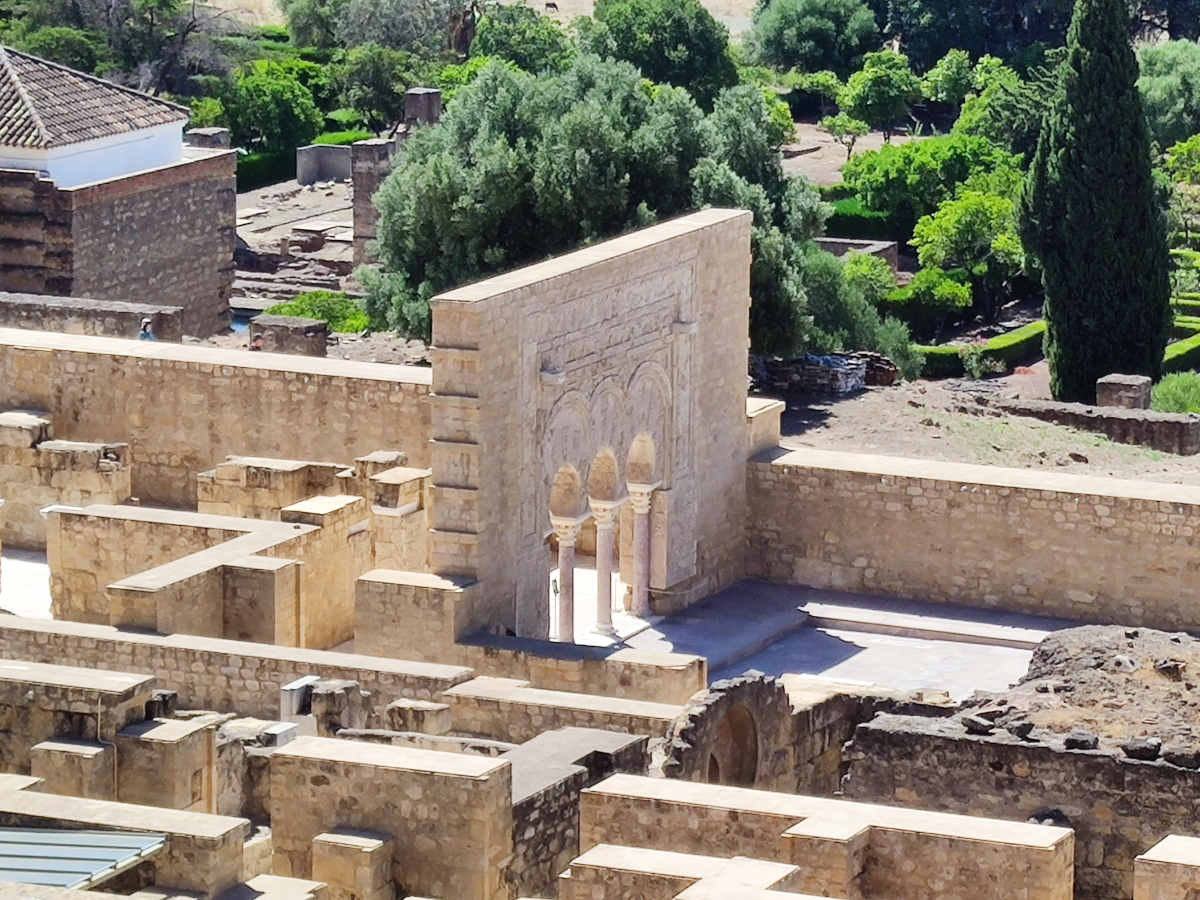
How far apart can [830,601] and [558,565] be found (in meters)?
2.60

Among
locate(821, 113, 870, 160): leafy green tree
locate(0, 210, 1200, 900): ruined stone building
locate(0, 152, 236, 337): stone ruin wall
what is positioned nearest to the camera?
locate(0, 210, 1200, 900): ruined stone building

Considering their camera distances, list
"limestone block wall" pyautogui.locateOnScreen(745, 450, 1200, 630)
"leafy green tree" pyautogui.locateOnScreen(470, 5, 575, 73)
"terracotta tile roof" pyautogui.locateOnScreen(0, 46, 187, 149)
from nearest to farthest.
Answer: "limestone block wall" pyautogui.locateOnScreen(745, 450, 1200, 630), "terracotta tile roof" pyautogui.locateOnScreen(0, 46, 187, 149), "leafy green tree" pyautogui.locateOnScreen(470, 5, 575, 73)

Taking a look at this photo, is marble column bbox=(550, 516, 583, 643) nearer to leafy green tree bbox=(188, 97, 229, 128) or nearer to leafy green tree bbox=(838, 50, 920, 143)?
leafy green tree bbox=(188, 97, 229, 128)

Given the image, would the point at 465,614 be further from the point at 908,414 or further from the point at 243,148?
the point at 243,148

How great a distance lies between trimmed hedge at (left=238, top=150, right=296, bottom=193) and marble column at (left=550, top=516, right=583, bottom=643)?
46.0m

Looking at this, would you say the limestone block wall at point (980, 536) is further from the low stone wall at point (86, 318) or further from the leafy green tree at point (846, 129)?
the leafy green tree at point (846, 129)

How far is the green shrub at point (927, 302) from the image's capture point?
58531mm

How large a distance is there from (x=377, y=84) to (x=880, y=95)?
12.5 metres

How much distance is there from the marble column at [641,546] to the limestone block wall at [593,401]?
0.11 m

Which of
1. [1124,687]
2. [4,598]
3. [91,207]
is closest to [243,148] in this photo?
[91,207]

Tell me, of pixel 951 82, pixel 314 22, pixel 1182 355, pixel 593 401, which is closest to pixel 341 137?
pixel 314 22

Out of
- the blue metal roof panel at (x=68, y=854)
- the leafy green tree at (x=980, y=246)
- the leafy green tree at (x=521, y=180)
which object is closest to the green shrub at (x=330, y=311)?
the leafy green tree at (x=521, y=180)

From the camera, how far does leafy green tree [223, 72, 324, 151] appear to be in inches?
3029

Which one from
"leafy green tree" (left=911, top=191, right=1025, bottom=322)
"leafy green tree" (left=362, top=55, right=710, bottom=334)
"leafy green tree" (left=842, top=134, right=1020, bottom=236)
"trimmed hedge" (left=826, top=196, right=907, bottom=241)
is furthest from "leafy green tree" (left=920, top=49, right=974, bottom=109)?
"leafy green tree" (left=362, top=55, right=710, bottom=334)
